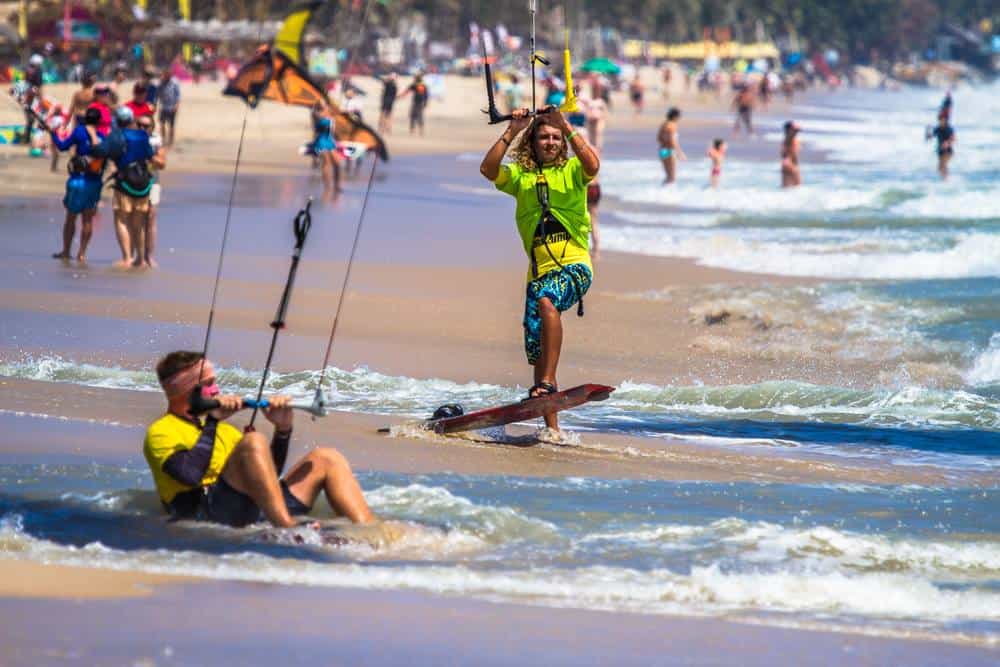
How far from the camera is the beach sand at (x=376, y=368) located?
5.38 meters

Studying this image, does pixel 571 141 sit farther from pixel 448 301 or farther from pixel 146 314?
pixel 448 301

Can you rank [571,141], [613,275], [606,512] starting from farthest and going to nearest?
[613,275]
[571,141]
[606,512]

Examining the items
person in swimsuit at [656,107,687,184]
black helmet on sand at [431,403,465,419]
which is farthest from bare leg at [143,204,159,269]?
person in swimsuit at [656,107,687,184]

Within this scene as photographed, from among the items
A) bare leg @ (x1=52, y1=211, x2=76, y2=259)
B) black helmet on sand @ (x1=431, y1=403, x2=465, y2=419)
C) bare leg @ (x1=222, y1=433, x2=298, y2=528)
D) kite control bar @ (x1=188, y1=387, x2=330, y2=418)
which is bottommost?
bare leg @ (x1=52, y1=211, x2=76, y2=259)

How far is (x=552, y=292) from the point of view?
8.45 meters

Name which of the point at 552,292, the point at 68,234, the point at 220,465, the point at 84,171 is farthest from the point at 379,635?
the point at 68,234

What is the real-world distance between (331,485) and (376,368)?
4098mm

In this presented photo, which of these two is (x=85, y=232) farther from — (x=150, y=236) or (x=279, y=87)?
(x=279, y=87)

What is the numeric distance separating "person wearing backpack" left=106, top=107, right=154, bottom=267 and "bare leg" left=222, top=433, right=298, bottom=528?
8.37 metres

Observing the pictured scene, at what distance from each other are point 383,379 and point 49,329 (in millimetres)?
2629

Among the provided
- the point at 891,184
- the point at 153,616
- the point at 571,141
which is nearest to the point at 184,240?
the point at 571,141

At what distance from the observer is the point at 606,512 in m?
7.22

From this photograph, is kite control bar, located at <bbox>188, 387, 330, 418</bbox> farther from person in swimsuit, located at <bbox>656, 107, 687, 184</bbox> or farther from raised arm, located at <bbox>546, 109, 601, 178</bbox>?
person in swimsuit, located at <bbox>656, 107, 687, 184</bbox>

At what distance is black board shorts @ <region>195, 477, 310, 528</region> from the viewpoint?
21.4 feet
